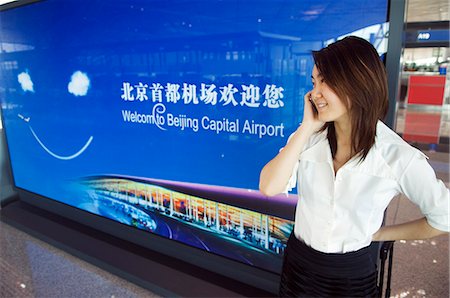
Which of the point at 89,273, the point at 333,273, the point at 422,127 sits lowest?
the point at 89,273

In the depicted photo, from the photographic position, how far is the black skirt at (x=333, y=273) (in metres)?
1.14

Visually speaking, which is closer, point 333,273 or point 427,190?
point 427,190

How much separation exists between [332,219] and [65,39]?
106 inches

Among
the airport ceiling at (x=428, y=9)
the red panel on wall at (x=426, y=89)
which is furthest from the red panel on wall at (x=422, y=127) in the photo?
the airport ceiling at (x=428, y=9)

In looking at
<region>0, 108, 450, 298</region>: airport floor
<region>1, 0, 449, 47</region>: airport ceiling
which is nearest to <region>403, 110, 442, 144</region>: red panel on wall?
<region>0, 108, 450, 298</region>: airport floor

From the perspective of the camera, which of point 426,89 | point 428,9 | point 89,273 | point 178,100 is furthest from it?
point 428,9

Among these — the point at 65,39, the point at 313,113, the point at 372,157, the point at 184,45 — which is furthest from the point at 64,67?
the point at 372,157

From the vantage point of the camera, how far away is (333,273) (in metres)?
1.14

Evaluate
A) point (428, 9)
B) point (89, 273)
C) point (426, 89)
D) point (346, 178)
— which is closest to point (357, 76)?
point (346, 178)

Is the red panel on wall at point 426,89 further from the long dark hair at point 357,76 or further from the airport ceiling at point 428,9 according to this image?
the long dark hair at point 357,76

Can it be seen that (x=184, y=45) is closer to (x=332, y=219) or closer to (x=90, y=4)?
(x=90, y=4)

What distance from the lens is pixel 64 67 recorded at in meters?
2.96

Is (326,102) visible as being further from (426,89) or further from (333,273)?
(426,89)

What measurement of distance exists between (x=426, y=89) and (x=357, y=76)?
775 cm
